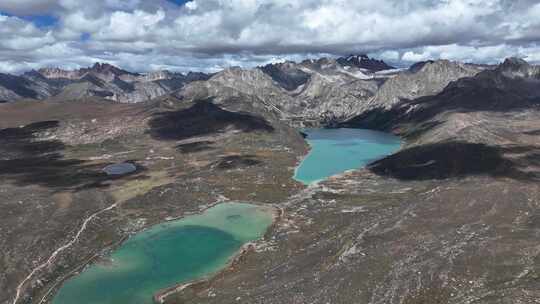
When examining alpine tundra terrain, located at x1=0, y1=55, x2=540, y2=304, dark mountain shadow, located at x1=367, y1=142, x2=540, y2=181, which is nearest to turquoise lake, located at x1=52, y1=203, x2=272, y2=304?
alpine tundra terrain, located at x1=0, y1=55, x2=540, y2=304

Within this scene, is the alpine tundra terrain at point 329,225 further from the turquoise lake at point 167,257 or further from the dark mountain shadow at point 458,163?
the turquoise lake at point 167,257

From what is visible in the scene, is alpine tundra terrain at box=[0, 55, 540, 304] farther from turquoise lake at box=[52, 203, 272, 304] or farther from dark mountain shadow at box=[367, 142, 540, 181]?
turquoise lake at box=[52, 203, 272, 304]

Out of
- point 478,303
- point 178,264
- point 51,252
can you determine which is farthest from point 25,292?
point 478,303

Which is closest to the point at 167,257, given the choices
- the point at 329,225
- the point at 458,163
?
the point at 329,225

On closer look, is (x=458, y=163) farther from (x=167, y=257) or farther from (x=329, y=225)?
(x=167, y=257)

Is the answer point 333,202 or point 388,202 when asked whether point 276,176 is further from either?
point 388,202

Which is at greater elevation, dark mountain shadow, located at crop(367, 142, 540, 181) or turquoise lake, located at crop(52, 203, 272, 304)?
dark mountain shadow, located at crop(367, 142, 540, 181)
